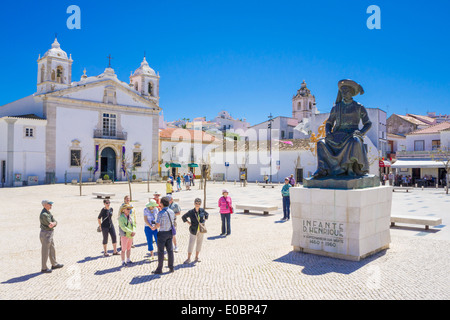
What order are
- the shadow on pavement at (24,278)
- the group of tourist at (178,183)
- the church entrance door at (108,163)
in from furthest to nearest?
1. the church entrance door at (108,163)
2. the group of tourist at (178,183)
3. the shadow on pavement at (24,278)

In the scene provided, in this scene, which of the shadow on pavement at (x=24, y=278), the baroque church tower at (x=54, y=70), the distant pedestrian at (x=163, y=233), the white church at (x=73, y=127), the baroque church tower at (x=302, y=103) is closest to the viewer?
the shadow on pavement at (x=24, y=278)

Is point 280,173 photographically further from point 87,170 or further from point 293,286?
point 293,286

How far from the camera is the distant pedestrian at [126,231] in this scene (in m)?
7.22

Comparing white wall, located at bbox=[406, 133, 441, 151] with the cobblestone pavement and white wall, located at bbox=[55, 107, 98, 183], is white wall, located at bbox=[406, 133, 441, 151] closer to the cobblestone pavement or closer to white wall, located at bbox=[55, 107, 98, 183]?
the cobblestone pavement

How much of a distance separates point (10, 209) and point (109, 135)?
24.5m

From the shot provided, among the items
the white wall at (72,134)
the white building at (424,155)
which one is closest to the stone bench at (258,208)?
the white wall at (72,134)

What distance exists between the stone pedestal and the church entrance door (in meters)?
33.6

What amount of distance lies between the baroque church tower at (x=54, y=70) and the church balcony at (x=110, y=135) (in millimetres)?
5456

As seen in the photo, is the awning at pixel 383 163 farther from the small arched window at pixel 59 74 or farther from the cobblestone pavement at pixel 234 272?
the small arched window at pixel 59 74

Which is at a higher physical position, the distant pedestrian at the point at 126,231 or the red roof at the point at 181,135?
the red roof at the point at 181,135

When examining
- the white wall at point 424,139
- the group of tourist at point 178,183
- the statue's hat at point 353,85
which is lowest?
the group of tourist at point 178,183

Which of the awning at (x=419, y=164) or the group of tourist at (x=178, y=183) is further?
the awning at (x=419, y=164)

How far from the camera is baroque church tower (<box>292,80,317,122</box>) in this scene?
71062mm
